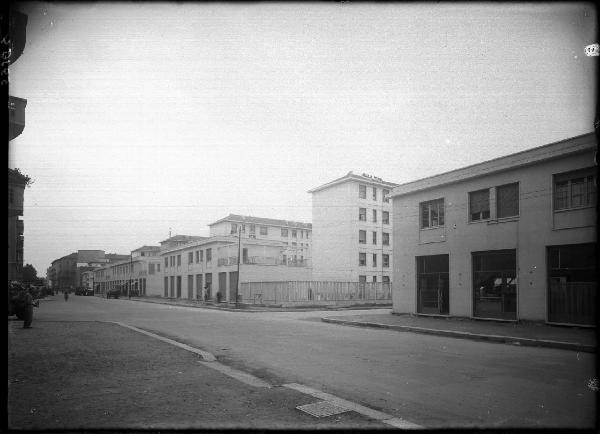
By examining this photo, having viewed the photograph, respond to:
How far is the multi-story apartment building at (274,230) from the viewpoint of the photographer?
77250mm

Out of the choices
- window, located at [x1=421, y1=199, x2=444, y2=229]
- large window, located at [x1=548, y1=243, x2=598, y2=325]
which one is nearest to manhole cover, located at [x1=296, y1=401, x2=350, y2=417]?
large window, located at [x1=548, y1=243, x2=598, y2=325]

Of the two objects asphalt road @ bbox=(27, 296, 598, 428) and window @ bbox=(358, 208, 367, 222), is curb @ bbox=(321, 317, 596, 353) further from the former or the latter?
window @ bbox=(358, 208, 367, 222)

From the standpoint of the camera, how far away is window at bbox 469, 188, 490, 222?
21.6 m

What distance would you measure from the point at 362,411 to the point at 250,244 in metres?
46.9

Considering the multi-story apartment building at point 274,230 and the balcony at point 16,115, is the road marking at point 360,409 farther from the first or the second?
the multi-story apartment building at point 274,230

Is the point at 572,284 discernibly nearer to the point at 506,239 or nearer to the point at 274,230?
the point at 506,239

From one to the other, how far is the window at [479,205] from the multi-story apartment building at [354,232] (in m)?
37.5

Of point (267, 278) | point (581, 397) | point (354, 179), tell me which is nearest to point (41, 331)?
point (581, 397)

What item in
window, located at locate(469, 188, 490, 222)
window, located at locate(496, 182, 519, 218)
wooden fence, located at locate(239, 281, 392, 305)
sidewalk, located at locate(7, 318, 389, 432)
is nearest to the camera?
sidewalk, located at locate(7, 318, 389, 432)

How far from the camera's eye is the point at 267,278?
2009 inches

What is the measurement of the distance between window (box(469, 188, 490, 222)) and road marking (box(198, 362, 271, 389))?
16335mm

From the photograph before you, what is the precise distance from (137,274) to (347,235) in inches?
1766

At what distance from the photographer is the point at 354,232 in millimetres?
59969

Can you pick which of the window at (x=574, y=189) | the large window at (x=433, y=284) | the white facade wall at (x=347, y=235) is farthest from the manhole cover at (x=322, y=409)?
the white facade wall at (x=347, y=235)
